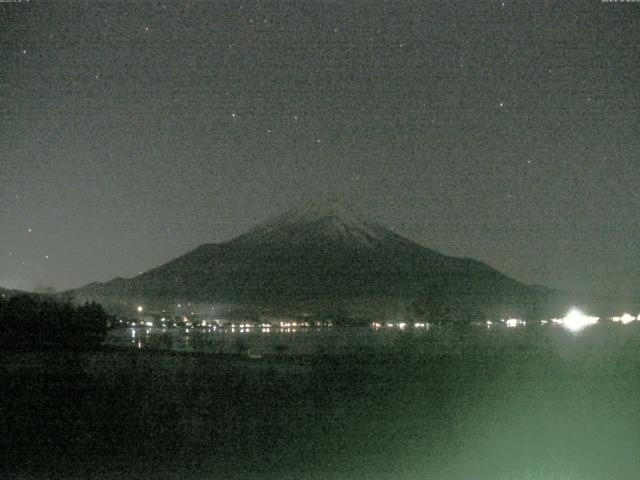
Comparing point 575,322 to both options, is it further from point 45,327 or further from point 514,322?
point 45,327

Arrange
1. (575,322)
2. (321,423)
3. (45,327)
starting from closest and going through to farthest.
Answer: (321,423) → (45,327) → (575,322)

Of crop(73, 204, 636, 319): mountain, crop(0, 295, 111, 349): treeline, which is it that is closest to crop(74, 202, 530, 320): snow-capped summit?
crop(73, 204, 636, 319): mountain

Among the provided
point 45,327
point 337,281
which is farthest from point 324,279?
point 45,327

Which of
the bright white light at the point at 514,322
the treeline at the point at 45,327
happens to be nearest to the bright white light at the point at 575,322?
the bright white light at the point at 514,322

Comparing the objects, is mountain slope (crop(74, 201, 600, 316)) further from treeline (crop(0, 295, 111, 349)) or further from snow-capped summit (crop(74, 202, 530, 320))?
treeline (crop(0, 295, 111, 349))

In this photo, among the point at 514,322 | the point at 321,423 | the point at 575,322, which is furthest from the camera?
the point at 514,322
